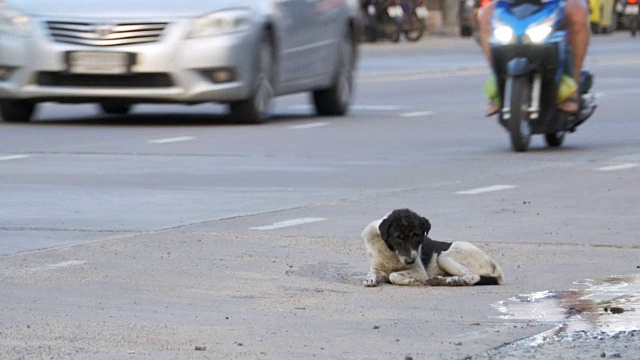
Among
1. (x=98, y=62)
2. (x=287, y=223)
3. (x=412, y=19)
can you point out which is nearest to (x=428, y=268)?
(x=287, y=223)

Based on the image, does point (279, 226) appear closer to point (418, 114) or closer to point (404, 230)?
point (404, 230)

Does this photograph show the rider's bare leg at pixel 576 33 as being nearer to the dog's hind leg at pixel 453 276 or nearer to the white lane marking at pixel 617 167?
the white lane marking at pixel 617 167

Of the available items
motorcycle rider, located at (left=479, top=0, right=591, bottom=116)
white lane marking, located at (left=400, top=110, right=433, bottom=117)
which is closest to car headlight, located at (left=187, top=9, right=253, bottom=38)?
white lane marking, located at (left=400, top=110, right=433, bottom=117)

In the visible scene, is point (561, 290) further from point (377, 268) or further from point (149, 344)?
point (149, 344)

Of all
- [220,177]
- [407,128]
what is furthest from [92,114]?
[220,177]

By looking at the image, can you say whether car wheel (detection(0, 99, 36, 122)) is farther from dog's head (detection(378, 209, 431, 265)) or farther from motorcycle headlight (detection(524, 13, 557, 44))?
dog's head (detection(378, 209, 431, 265))

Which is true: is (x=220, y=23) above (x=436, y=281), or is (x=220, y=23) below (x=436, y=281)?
below

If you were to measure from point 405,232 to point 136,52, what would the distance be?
33.7 feet

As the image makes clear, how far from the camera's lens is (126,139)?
53.8 feet

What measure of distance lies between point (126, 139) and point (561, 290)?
912 centimetres

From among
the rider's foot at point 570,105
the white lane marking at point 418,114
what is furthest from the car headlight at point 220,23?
the rider's foot at point 570,105

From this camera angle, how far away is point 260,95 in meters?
18.3

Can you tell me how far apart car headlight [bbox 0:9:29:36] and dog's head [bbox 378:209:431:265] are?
1066cm

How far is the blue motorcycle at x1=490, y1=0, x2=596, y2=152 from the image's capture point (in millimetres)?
15195
